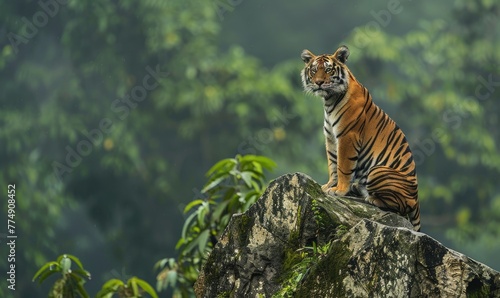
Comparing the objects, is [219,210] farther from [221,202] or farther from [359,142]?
[359,142]

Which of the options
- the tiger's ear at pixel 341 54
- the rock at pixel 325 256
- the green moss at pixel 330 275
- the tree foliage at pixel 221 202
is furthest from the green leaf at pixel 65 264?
the green moss at pixel 330 275

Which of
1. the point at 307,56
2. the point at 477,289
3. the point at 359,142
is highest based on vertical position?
the point at 307,56

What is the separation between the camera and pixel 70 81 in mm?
18688

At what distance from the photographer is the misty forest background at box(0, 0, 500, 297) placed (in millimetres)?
16984

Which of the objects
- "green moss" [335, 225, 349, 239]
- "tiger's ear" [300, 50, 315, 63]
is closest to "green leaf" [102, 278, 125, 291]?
"tiger's ear" [300, 50, 315, 63]

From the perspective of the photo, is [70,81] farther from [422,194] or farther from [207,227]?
[207,227]

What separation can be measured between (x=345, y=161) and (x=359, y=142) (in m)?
0.14

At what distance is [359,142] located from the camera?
17.0ft

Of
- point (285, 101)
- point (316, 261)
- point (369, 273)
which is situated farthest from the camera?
point (285, 101)

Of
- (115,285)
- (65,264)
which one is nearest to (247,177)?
(115,285)

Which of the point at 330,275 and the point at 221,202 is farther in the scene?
the point at 221,202

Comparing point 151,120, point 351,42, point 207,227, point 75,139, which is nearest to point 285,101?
point 351,42

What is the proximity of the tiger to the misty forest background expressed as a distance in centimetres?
1117

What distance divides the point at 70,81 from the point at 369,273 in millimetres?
15406
